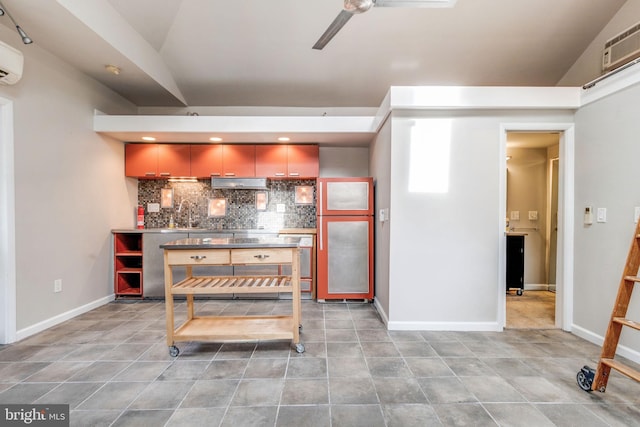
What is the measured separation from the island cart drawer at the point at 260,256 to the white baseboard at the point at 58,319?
2.18 m

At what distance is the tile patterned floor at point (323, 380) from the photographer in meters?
1.64

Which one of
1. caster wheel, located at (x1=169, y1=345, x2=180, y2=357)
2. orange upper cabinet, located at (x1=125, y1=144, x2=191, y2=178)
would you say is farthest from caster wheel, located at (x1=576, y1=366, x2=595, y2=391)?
orange upper cabinet, located at (x1=125, y1=144, x2=191, y2=178)

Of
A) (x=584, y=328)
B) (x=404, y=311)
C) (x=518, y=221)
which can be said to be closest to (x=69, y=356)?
(x=404, y=311)

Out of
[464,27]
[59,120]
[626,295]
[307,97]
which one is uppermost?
[464,27]

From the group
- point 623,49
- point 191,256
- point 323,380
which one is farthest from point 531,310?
point 191,256

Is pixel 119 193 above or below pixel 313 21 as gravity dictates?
below

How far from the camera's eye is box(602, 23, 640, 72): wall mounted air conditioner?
2.58 metres

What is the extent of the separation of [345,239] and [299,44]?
2473mm

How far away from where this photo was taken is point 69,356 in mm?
2332

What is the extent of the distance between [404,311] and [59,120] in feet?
13.7

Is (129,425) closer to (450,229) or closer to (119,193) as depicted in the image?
(450,229)

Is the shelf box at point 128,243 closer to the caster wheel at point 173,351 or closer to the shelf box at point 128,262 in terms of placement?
the shelf box at point 128,262

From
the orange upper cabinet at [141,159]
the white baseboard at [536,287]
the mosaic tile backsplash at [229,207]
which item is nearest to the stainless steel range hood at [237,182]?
the mosaic tile backsplash at [229,207]

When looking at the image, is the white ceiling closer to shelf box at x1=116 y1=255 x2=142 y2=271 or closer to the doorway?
the doorway
